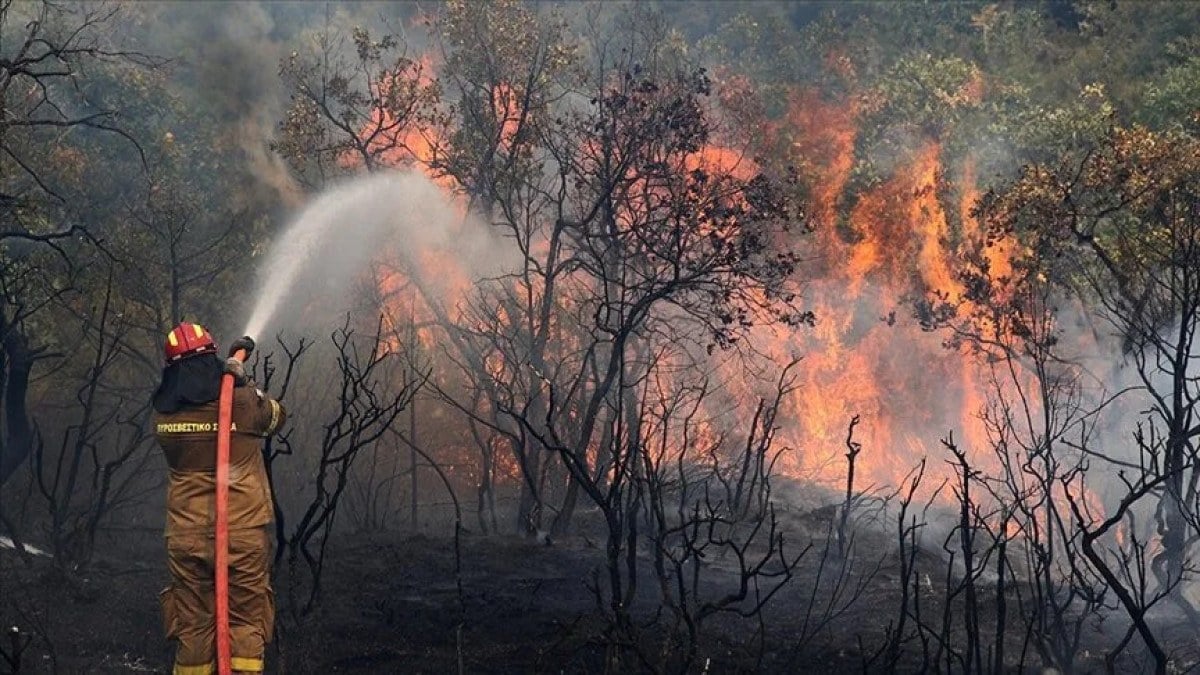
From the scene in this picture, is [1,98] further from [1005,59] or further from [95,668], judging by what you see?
[1005,59]

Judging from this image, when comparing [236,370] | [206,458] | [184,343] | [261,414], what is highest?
[184,343]

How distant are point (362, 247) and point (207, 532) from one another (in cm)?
1671

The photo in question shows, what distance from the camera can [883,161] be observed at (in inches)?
1082

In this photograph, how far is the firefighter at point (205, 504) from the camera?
23.5ft

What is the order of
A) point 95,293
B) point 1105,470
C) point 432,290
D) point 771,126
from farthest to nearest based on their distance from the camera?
point 771,126, point 432,290, point 1105,470, point 95,293

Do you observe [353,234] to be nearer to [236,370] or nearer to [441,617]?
[441,617]

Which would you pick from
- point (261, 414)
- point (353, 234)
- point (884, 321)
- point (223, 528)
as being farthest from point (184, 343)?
point (884, 321)

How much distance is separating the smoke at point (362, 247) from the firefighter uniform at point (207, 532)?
14146mm

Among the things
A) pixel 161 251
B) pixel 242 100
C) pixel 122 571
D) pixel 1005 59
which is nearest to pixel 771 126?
pixel 1005 59

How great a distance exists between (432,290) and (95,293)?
597 centimetres

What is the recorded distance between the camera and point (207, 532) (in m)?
7.18

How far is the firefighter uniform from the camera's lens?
7.16m

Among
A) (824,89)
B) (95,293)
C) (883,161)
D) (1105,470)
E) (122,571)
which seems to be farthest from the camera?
(824,89)

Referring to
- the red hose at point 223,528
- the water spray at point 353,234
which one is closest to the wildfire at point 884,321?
the water spray at point 353,234
